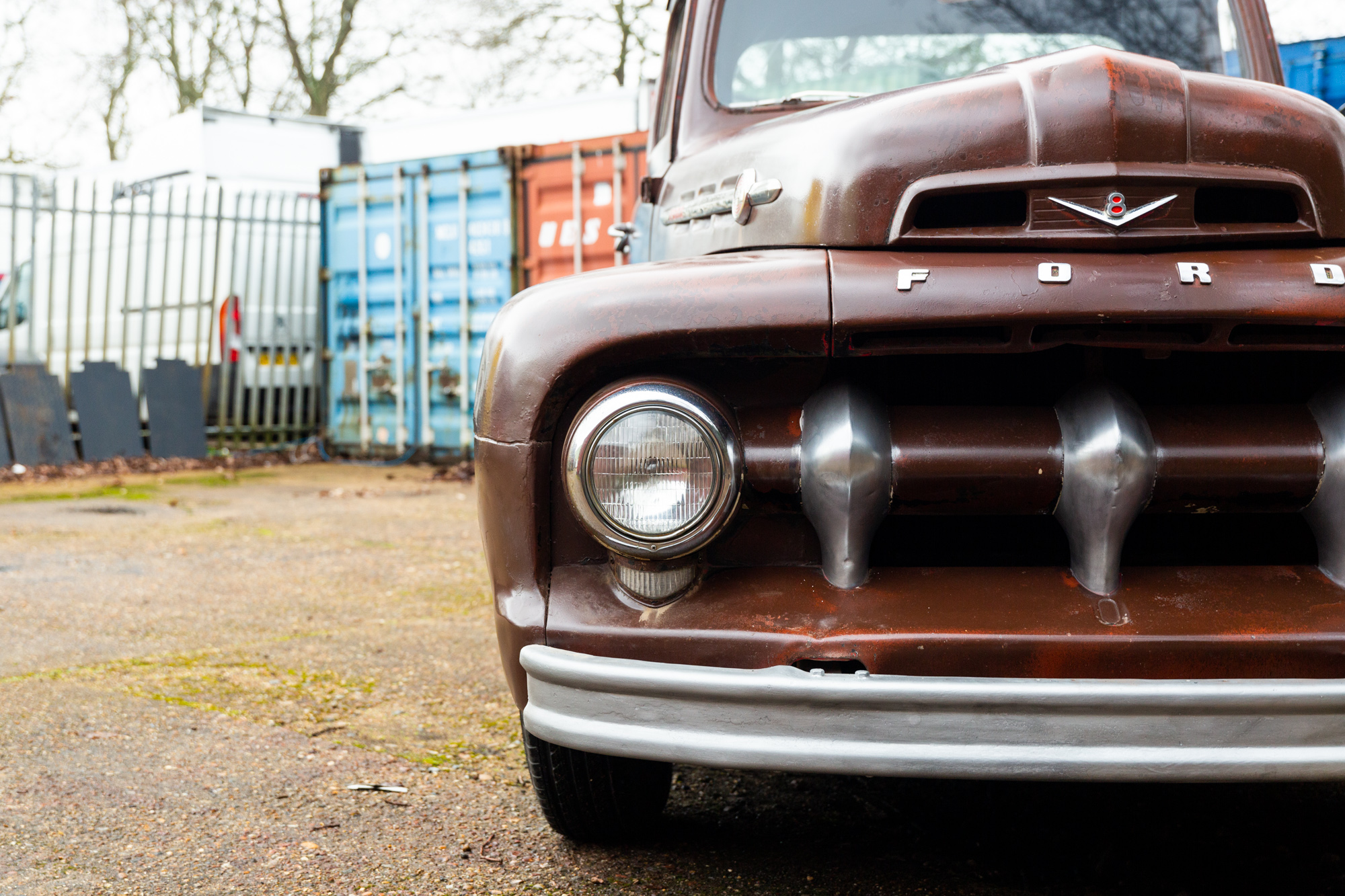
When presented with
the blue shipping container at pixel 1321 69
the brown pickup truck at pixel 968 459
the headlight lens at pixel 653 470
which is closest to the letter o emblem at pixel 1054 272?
the brown pickup truck at pixel 968 459

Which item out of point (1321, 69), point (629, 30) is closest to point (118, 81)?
point (629, 30)

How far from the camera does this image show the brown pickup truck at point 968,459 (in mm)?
1579

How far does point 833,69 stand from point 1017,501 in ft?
4.77

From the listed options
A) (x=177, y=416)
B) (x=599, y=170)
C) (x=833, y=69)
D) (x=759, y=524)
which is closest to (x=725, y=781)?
(x=759, y=524)

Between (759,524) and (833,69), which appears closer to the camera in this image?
(759,524)

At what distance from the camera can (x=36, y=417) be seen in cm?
892

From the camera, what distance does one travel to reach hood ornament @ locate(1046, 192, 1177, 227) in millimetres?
1802

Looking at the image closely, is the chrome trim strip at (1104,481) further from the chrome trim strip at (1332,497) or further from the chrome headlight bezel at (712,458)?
the chrome headlight bezel at (712,458)

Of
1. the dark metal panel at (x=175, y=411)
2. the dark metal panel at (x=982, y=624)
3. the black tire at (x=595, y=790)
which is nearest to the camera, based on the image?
the dark metal panel at (x=982, y=624)

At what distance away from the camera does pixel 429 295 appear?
9.48 meters

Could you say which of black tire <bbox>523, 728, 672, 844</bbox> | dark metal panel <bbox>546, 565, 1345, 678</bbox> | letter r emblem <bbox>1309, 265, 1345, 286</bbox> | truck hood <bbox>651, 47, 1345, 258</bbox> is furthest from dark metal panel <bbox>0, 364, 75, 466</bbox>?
letter r emblem <bbox>1309, 265, 1345, 286</bbox>

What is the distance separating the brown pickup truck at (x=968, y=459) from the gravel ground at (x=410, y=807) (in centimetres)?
43

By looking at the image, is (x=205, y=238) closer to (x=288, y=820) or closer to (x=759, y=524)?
(x=288, y=820)

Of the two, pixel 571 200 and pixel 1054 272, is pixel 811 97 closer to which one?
pixel 1054 272
